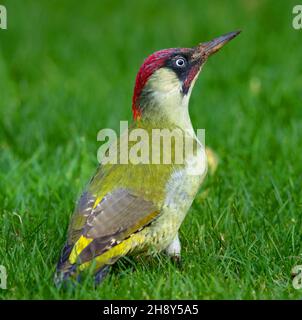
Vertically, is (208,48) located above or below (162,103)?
above

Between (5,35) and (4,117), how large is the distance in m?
1.67

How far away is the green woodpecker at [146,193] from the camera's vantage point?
11.1 ft

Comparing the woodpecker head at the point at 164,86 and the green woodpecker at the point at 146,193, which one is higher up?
the woodpecker head at the point at 164,86

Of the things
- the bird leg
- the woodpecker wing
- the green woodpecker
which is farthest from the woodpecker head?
the bird leg

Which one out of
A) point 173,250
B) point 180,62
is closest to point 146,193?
point 173,250

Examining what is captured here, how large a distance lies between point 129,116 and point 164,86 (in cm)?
175

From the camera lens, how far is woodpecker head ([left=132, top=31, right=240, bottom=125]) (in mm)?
3812

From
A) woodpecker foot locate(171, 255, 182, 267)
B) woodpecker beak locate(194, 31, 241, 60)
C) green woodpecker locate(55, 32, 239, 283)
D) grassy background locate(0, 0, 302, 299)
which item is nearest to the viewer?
green woodpecker locate(55, 32, 239, 283)

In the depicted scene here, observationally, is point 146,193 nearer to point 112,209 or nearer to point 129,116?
point 112,209

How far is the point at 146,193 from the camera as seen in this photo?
3.57m

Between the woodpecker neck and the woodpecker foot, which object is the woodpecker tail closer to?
the woodpecker foot

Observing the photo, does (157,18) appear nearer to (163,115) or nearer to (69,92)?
(69,92)

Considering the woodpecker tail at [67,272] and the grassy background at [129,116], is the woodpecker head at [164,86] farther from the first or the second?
the woodpecker tail at [67,272]

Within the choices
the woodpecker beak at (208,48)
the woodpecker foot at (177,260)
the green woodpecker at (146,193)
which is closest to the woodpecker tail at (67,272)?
the green woodpecker at (146,193)
